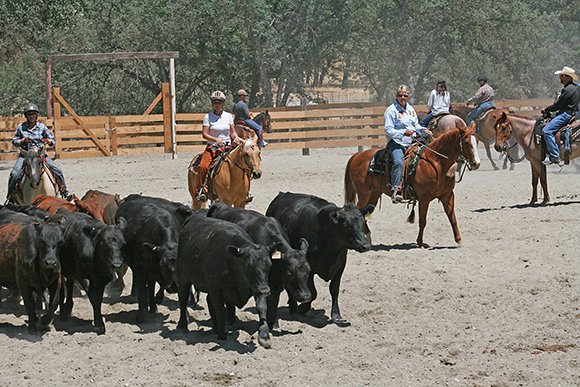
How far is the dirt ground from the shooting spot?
5812mm

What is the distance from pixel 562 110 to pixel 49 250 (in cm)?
1105

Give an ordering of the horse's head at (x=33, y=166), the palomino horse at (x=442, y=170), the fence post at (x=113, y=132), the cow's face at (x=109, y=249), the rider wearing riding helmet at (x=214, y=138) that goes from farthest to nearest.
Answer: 1. the fence post at (x=113, y=132)
2. the rider wearing riding helmet at (x=214, y=138)
3. the horse's head at (x=33, y=166)
4. the palomino horse at (x=442, y=170)
5. the cow's face at (x=109, y=249)

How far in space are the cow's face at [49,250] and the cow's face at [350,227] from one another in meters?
2.73

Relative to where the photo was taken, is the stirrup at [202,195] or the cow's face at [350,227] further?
the stirrup at [202,195]

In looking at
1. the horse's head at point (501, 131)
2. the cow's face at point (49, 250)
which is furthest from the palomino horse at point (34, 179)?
the horse's head at point (501, 131)

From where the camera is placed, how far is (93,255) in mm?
7078

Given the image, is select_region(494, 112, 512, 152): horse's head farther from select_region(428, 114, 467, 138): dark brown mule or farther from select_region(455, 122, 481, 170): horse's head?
select_region(455, 122, 481, 170): horse's head

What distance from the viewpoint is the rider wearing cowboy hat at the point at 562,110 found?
45.5ft

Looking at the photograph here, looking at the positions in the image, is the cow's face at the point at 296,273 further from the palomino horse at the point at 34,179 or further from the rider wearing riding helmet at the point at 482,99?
the rider wearing riding helmet at the point at 482,99

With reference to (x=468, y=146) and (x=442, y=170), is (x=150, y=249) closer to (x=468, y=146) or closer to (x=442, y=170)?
(x=442, y=170)

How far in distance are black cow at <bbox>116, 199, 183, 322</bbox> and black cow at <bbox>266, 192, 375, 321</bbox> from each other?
1.31 meters

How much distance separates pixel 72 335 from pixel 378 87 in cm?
3288

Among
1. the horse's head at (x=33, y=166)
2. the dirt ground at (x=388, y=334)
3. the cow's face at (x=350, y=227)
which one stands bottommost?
the dirt ground at (x=388, y=334)

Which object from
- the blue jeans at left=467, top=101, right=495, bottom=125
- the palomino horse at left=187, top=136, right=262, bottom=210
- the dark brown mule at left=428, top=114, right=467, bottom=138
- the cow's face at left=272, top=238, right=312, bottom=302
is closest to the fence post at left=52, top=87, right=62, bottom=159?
the dark brown mule at left=428, top=114, right=467, bottom=138
